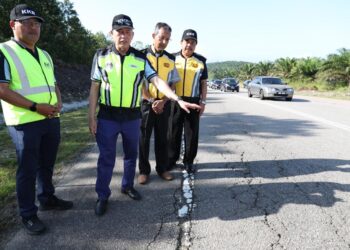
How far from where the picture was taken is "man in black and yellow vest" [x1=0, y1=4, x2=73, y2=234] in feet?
9.91

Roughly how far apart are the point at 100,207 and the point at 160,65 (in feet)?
6.41

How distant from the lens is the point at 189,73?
4.91 m

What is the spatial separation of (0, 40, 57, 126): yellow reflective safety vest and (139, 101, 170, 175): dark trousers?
1.48 m

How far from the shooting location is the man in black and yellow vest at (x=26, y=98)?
9.91 feet

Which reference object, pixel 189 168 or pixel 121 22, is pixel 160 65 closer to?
pixel 121 22

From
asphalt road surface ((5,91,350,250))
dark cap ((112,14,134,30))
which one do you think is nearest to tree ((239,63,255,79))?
asphalt road surface ((5,91,350,250))

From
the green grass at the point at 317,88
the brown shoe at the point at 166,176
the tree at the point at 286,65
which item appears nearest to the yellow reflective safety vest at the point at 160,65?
the brown shoe at the point at 166,176

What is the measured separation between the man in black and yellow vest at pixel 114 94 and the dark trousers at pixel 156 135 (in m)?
0.59

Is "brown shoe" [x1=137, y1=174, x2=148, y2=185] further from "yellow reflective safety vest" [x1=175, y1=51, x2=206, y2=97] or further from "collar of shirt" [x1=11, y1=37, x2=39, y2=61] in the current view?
"collar of shirt" [x1=11, y1=37, x2=39, y2=61]

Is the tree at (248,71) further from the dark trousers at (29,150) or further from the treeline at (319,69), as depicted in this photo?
the dark trousers at (29,150)

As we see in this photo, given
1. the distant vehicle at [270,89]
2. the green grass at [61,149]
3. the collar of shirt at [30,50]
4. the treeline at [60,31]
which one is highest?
the treeline at [60,31]

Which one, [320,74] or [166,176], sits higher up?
[320,74]

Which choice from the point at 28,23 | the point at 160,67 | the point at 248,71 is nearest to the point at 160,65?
the point at 160,67

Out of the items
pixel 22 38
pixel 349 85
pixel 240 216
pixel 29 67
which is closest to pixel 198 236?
pixel 240 216
